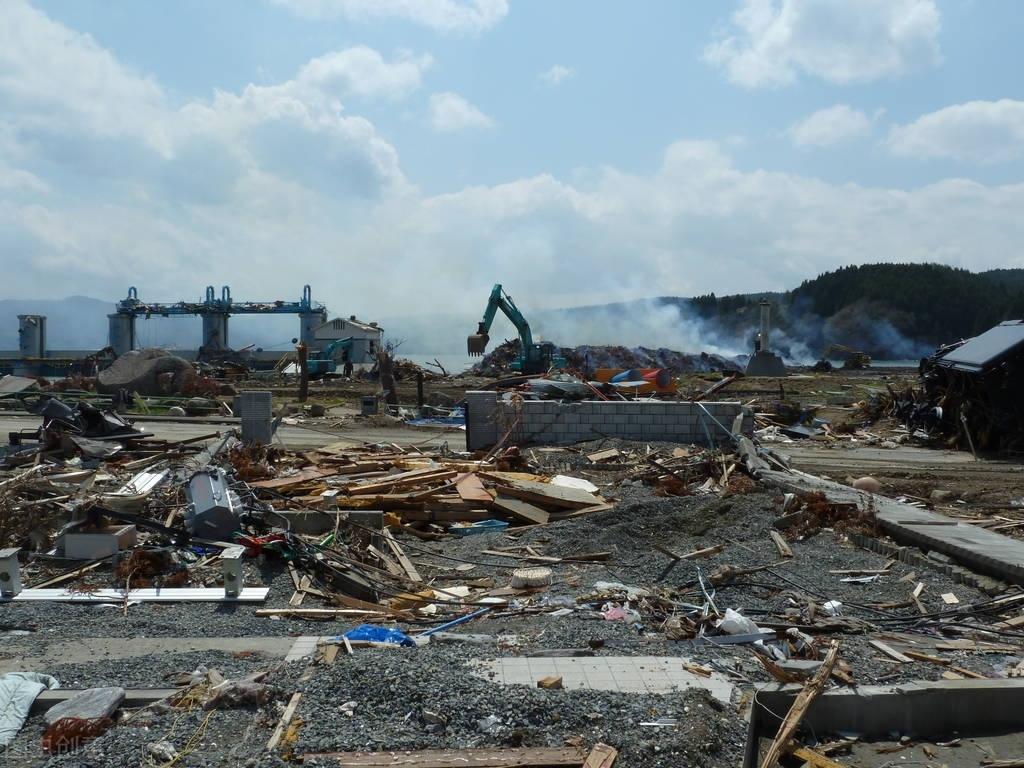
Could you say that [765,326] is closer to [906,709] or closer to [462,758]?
[906,709]

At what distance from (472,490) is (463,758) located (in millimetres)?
7723

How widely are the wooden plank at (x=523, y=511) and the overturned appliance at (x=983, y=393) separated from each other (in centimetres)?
1360

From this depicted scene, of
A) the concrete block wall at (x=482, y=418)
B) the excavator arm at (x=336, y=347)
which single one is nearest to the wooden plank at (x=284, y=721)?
the concrete block wall at (x=482, y=418)

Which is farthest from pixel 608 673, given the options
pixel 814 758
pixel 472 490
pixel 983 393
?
pixel 983 393

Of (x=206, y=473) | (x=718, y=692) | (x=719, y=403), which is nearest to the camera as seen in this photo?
(x=718, y=692)

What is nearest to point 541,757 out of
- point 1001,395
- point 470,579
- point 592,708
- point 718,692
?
point 592,708

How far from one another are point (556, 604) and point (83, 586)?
15.6 feet

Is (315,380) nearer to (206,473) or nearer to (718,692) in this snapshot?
(206,473)

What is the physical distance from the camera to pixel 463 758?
4.53 m

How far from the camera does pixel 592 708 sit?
5059mm

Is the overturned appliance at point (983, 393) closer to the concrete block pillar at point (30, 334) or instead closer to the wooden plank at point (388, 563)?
the wooden plank at point (388, 563)

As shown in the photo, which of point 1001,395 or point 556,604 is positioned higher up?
point 1001,395

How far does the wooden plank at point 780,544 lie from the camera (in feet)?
31.4

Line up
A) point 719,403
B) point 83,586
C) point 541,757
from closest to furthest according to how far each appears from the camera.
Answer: point 541,757 < point 83,586 < point 719,403
